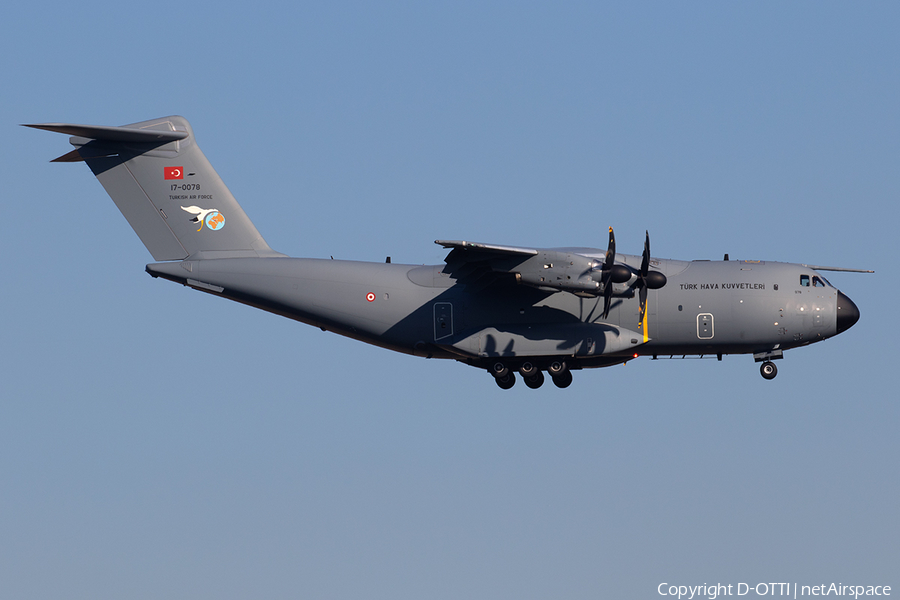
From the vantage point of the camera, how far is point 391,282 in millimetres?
23609

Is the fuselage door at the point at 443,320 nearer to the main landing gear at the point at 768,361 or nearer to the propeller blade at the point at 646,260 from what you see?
the propeller blade at the point at 646,260

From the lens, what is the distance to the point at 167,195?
2448cm

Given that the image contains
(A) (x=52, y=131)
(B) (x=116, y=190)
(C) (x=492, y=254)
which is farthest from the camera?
(B) (x=116, y=190)

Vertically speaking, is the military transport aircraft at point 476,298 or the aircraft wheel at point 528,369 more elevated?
the military transport aircraft at point 476,298

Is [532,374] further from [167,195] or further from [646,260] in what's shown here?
[167,195]

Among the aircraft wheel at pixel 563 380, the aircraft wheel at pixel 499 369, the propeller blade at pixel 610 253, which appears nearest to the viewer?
the propeller blade at pixel 610 253

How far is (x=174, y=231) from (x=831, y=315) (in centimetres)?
1488

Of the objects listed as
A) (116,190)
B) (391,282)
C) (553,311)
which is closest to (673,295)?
(553,311)

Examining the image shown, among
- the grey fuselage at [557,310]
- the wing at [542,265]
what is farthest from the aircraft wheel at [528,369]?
the wing at [542,265]

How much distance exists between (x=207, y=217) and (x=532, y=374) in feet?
27.4

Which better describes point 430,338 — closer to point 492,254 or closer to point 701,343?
point 492,254

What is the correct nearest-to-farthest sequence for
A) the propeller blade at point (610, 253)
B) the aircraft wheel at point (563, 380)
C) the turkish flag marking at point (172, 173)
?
1. the propeller blade at point (610, 253)
2. the aircraft wheel at point (563, 380)
3. the turkish flag marking at point (172, 173)

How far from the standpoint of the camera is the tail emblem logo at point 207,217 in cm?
2441

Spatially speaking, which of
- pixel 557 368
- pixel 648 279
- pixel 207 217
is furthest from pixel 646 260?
pixel 207 217
